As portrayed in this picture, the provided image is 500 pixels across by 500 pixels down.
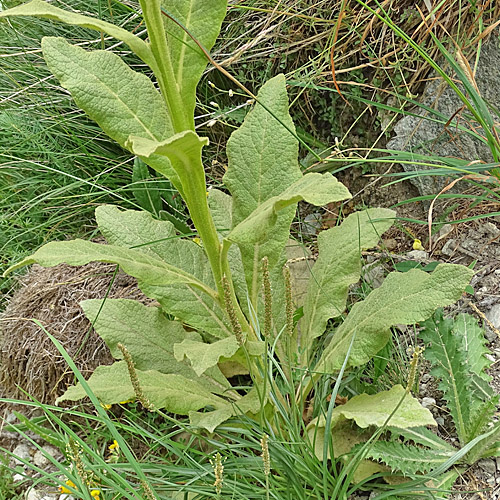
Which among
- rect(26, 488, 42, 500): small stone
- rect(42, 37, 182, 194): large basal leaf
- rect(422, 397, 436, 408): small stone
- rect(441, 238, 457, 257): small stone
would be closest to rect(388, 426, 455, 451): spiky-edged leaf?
rect(422, 397, 436, 408): small stone

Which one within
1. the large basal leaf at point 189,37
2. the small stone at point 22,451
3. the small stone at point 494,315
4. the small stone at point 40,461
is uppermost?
the large basal leaf at point 189,37

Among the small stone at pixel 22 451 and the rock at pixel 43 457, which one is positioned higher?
the rock at pixel 43 457

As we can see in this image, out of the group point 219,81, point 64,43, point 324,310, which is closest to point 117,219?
point 64,43

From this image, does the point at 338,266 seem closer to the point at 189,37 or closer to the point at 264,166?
the point at 264,166

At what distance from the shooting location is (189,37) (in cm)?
135

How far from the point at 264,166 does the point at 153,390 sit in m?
0.64

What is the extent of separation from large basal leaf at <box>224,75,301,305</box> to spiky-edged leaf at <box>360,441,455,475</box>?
1.64 ft

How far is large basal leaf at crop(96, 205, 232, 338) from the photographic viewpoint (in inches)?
62.4

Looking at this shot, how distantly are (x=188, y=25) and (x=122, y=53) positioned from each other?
121cm

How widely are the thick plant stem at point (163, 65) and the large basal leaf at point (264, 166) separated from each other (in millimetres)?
265

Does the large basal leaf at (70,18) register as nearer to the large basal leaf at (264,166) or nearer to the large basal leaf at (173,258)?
the large basal leaf at (264,166)

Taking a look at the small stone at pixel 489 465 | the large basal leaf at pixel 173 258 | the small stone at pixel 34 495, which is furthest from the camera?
the small stone at pixel 34 495

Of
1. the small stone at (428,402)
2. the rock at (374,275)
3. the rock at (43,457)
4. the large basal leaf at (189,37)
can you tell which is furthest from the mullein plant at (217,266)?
the rock at (43,457)

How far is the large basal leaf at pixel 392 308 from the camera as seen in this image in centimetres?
134
